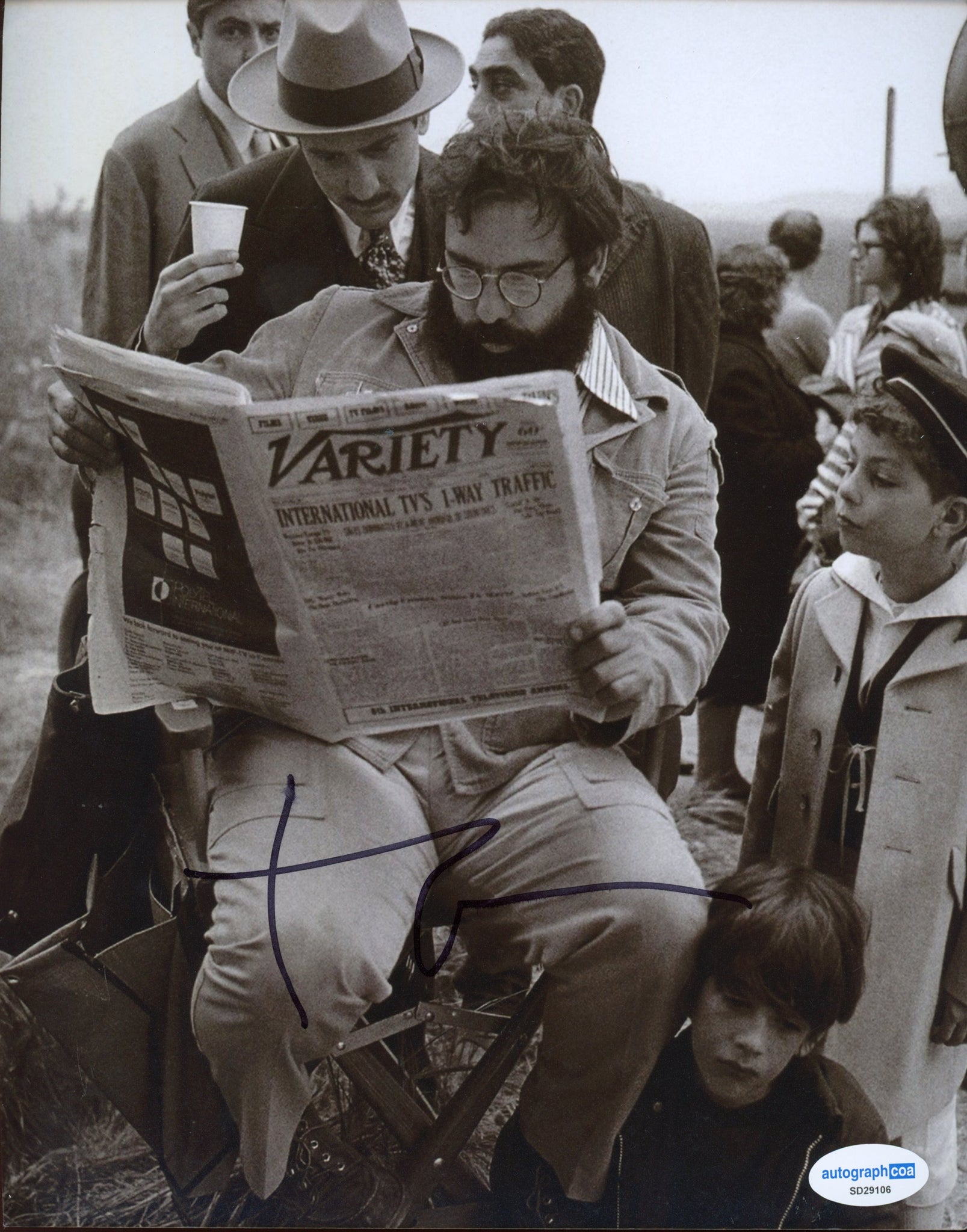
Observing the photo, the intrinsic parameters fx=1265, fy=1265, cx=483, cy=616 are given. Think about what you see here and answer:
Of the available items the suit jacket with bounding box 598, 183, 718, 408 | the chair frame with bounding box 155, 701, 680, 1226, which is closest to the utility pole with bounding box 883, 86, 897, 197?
the suit jacket with bounding box 598, 183, 718, 408

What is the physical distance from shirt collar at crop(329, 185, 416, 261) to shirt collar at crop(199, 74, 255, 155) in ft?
0.59

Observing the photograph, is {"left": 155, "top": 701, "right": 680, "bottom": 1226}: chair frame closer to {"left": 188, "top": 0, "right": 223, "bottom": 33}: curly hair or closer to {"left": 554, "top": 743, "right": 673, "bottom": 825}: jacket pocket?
{"left": 554, "top": 743, "right": 673, "bottom": 825}: jacket pocket

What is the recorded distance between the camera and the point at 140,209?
2047mm

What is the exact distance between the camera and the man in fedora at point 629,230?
1.96 meters

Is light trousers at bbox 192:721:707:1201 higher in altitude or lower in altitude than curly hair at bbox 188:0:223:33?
lower

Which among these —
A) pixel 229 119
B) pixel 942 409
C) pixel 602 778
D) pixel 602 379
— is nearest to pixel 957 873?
pixel 602 778

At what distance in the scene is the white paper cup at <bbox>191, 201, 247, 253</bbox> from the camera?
1.89 m

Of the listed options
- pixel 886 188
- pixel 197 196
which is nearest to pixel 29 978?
pixel 197 196

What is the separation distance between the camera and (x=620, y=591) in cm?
Result: 198

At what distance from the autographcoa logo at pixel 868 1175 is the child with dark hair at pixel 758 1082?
0.02 m

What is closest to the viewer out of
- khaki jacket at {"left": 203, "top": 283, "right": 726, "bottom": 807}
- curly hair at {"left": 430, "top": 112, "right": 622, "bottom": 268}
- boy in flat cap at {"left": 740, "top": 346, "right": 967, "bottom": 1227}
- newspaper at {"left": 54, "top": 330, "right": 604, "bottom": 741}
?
newspaper at {"left": 54, "top": 330, "right": 604, "bottom": 741}

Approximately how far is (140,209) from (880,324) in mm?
1236

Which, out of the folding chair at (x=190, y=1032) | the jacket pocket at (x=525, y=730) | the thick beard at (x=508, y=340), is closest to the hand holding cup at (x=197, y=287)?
the thick beard at (x=508, y=340)

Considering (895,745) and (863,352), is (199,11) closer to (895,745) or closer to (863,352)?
(863,352)
